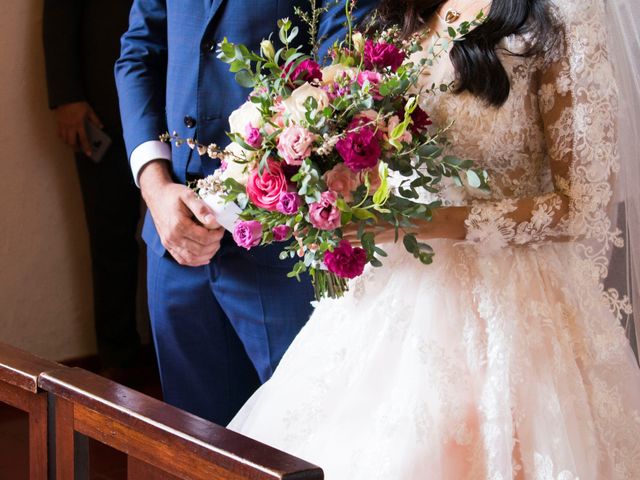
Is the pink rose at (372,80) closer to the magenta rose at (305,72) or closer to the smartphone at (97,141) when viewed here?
the magenta rose at (305,72)

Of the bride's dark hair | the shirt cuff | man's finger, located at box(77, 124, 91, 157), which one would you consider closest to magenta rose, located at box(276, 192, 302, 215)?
the bride's dark hair

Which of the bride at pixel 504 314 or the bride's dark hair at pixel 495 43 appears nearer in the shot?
the bride at pixel 504 314

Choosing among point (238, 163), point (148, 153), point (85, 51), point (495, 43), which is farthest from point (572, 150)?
point (85, 51)

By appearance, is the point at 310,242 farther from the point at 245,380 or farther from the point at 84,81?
the point at 84,81

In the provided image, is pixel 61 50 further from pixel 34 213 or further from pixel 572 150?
pixel 572 150

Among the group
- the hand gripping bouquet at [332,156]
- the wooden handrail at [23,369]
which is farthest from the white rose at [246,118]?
the wooden handrail at [23,369]

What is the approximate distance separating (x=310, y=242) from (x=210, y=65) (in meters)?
0.66

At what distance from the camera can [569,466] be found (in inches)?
67.4

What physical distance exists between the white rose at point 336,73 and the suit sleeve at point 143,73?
69 cm

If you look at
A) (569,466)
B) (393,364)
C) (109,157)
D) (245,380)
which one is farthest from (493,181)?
(109,157)

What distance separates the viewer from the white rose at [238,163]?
1776 millimetres

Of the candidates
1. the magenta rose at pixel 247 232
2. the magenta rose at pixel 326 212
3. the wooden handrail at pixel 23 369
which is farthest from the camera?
the magenta rose at pixel 247 232

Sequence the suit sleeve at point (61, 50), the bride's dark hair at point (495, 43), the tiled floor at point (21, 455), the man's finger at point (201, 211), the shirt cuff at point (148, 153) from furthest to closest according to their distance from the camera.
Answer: the suit sleeve at point (61, 50) < the tiled floor at point (21, 455) < the shirt cuff at point (148, 153) < the man's finger at point (201, 211) < the bride's dark hair at point (495, 43)

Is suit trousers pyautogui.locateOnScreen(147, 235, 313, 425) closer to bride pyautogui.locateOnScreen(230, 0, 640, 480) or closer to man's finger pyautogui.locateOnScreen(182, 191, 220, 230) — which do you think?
man's finger pyautogui.locateOnScreen(182, 191, 220, 230)
